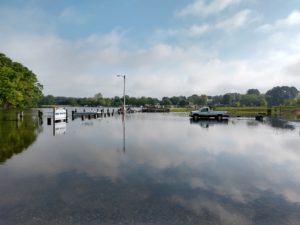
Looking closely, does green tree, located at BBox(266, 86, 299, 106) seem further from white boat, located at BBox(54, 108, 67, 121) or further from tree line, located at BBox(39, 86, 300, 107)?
white boat, located at BBox(54, 108, 67, 121)

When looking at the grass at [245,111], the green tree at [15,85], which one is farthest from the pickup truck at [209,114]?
the green tree at [15,85]

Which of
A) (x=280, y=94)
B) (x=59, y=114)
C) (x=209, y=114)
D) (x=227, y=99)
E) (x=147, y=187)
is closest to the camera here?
(x=147, y=187)

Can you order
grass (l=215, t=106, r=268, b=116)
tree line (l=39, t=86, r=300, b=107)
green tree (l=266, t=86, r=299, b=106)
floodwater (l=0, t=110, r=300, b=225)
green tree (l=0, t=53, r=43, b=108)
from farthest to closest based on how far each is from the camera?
green tree (l=266, t=86, r=299, b=106) → tree line (l=39, t=86, r=300, b=107) → grass (l=215, t=106, r=268, b=116) → green tree (l=0, t=53, r=43, b=108) → floodwater (l=0, t=110, r=300, b=225)

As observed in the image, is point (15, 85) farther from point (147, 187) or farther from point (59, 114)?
point (147, 187)

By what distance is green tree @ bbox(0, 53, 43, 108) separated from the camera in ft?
172

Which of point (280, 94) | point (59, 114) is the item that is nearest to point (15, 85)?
point (59, 114)

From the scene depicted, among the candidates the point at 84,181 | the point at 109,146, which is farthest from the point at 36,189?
the point at 109,146

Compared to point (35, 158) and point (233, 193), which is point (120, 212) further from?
point (35, 158)

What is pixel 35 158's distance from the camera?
11.0 m

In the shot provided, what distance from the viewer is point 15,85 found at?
5541 cm

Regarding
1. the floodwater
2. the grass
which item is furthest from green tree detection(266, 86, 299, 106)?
the floodwater

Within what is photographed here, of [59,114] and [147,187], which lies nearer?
[147,187]

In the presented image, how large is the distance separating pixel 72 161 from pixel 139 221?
21.0 ft

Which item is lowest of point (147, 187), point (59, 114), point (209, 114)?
point (147, 187)
